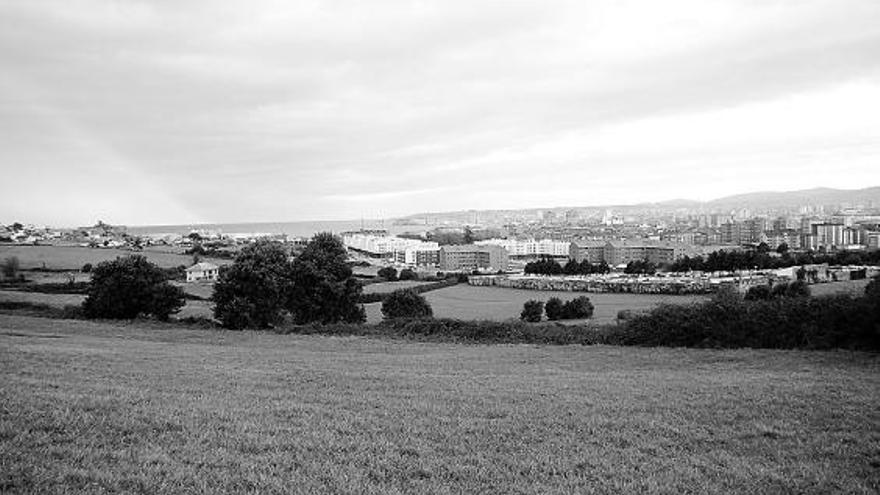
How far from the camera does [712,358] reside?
2219 centimetres

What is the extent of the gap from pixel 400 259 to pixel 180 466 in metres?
137

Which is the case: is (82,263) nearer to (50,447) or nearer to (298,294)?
(298,294)

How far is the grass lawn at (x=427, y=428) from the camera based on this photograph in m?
7.78

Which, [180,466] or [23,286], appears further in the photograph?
[23,286]

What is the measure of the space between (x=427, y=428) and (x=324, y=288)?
33249mm

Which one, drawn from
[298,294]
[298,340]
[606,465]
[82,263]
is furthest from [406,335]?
[82,263]

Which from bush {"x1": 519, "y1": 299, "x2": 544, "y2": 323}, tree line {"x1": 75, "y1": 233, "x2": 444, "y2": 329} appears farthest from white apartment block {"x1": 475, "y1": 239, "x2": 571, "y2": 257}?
tree line {"x1": 75, "y1": 233, "x2": 444, "y2": 329}

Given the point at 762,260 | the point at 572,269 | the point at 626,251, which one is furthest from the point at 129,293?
the point at 626,251

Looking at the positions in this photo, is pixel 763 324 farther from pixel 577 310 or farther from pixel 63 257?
pixel 63 257

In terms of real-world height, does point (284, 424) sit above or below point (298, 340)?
above

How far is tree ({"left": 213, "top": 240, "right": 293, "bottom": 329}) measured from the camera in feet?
126

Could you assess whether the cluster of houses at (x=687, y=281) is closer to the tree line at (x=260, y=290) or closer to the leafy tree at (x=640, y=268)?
the leafy tree at (x=640, y=268)

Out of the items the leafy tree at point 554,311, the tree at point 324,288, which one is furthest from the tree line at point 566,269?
the tree at point 324,288

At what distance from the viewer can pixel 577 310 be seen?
154 ft
